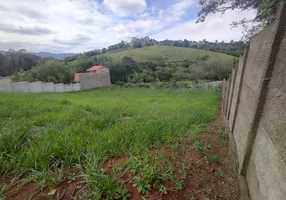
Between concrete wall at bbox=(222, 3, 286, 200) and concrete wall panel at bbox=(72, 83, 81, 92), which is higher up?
concrete wall at bbox=(222, 3, 286, 200)

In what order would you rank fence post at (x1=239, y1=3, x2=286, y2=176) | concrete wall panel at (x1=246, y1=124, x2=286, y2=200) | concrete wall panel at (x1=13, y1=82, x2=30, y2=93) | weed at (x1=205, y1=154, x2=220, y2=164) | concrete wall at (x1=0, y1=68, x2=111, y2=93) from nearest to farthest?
concrete wall panel at (x1=246, y1=124, x2=286, y2=200) < fence post at (x1=239, y1=3, x2=286, y2=176) < weed at (x1=205, y1=154, x2=220, y2=164) < concrete wall at (x1=0, y1=68, x2=111, y2=93) < concrete wall panel at (x1=13, y1=82, x2=30, y2=93)

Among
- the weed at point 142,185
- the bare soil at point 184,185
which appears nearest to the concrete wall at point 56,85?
the bare soil at point 184,185

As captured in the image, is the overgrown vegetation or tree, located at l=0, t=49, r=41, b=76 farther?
tree, located at l=0, t=49, r=41, b=76

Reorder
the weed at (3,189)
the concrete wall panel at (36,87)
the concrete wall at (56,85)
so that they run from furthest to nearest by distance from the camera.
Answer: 1. the concrete wall panel at (36,87)
2. the concrete wall at (56,85)
3. the weed at (3,189)

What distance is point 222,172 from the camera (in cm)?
165

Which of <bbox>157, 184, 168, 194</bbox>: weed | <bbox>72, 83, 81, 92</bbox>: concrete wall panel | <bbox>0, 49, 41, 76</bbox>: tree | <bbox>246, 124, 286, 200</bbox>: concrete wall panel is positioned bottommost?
<bbox>72, 83, 81, 92</bbox>: concrete wall panel

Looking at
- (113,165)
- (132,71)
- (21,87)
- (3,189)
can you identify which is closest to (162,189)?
(113,165)

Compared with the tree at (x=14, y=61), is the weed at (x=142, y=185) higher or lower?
lower

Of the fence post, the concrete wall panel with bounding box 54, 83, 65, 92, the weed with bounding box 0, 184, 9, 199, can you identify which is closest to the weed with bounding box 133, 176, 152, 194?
the fence post

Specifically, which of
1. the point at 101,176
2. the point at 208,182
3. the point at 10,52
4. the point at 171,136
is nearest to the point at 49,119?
the point at 101,176

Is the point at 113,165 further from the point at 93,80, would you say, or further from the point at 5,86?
the point at 93,80

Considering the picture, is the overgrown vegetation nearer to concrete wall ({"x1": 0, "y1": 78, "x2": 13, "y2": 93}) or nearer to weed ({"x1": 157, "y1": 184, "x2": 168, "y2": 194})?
concrete wall ({"x1": 0, "y1": 78, "x2": 13, "y2": 93})

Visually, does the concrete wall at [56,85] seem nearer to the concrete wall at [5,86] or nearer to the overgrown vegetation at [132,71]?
the concrete wall at [5,86]

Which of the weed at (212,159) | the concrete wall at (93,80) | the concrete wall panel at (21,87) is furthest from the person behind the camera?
the concrete wall at (93,80)
